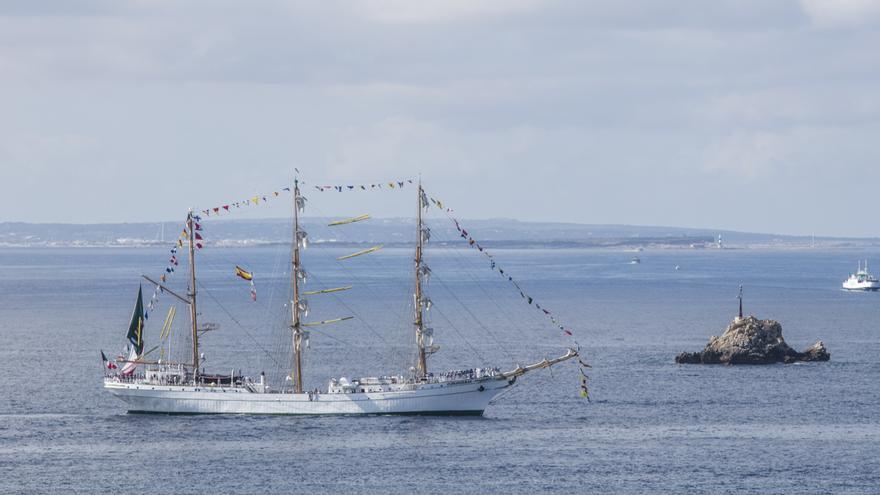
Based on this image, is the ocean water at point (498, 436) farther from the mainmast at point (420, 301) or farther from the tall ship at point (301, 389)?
the mainmast at point (420, 301)

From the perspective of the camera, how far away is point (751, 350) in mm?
142625

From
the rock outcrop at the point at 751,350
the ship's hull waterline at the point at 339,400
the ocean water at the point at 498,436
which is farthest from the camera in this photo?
the rock outcrop at the point at 751,350

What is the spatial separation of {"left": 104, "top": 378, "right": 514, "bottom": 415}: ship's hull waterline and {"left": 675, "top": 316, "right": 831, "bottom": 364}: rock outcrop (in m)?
36.9

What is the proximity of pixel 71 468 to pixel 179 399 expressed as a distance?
71.9 feet

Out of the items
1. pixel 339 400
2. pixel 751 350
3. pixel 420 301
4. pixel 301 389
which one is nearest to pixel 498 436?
pixel 339 400

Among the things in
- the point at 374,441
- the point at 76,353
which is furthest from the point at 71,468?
the point at 76,353

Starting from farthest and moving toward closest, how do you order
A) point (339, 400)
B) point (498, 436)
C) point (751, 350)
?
point (751, 350) < point (339, 400) < point (498, 436)

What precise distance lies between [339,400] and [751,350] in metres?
48.0

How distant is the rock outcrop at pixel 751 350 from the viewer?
14275 centimetres

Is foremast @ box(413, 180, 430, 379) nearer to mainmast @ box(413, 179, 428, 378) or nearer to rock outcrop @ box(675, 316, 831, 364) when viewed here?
mainmast @ box(413, 179, 428, 378)

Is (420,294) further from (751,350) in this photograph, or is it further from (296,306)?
(751,350)

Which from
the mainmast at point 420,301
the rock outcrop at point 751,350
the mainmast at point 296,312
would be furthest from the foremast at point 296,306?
the rock outcrop at point 751,350

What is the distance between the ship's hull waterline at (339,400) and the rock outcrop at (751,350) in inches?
1453

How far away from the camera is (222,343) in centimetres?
16588
